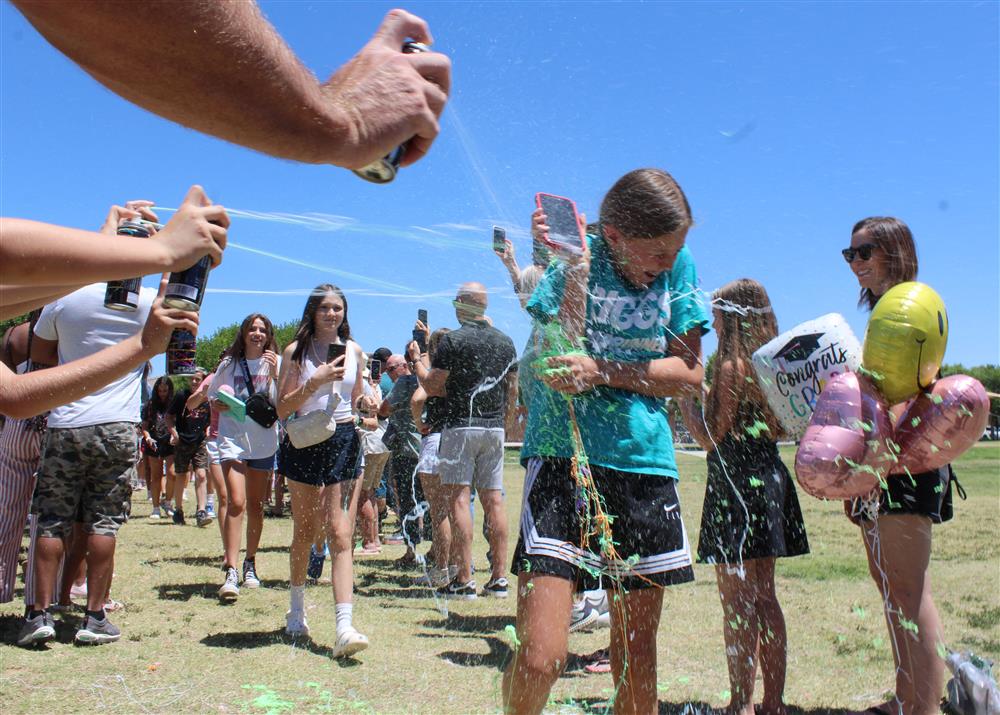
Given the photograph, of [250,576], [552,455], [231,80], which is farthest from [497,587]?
[231,80]

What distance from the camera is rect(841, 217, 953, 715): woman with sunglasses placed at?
3.20m

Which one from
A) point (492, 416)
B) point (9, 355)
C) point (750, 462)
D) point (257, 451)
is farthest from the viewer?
point (257, 451)

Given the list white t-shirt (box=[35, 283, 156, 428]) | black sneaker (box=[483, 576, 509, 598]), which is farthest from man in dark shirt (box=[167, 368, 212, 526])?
white t-shirt (box=[35, 283, 156, 428])

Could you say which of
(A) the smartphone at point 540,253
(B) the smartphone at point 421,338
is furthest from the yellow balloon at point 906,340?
(B) the smartphone at point 421,338

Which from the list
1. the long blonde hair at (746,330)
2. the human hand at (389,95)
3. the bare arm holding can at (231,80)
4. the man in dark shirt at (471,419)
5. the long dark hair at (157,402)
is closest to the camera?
the bare arm holding can at (231,80)

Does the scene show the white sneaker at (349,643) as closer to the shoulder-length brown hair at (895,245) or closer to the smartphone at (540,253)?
the smartphone at (540,253)

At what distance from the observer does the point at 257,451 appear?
243 inches

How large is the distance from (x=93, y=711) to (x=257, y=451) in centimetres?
285

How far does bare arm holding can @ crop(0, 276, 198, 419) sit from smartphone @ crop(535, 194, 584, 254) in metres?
1.28

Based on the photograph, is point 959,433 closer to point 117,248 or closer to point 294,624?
point 117,248

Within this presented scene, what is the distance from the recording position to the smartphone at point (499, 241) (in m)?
3.31

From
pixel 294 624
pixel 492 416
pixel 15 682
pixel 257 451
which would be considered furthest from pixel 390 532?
pixel 15 682

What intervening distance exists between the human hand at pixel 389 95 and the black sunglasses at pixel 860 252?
248 centimetres

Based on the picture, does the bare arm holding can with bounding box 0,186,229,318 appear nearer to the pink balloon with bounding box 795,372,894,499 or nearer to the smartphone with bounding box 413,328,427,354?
the pink balloon with bounding box 795,372,894,499
